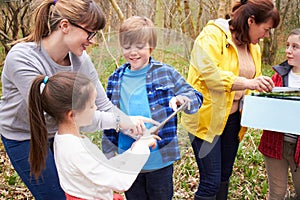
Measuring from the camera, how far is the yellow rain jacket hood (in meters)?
2.03

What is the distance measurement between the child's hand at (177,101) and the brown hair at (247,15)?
0.82 metres

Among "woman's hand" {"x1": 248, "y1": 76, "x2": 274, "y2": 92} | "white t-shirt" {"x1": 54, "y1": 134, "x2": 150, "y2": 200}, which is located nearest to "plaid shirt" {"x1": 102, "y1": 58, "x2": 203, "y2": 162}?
"white t-shirt" {"x1": 54, "y1": 134, "x2": 150, "y2": 200}

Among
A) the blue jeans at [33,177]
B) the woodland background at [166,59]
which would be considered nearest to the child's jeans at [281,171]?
the woodland background at [166,59]

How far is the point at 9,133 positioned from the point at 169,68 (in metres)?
0.83

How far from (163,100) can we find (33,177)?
2.43 ft

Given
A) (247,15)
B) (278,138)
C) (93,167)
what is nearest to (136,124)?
(93,167)

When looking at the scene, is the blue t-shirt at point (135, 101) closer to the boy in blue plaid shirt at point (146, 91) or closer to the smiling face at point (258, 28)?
the boy in blue plaid shirt at point (146, 91)

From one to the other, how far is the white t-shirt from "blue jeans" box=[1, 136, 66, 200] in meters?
0.25

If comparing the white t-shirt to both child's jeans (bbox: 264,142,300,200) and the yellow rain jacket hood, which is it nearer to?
the yellow rain jacket hood

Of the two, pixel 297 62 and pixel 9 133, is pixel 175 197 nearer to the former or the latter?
pixel 297 62

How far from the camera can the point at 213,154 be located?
7.52 feet

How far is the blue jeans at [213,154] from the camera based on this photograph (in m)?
2.28

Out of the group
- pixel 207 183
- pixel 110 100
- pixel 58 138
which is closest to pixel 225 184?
pixel 207 183

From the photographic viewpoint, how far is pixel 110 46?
4.99 feet
